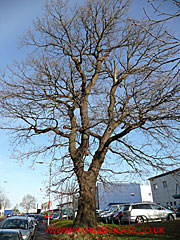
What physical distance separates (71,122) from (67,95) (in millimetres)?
1743

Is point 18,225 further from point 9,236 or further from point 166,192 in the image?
point 166,192

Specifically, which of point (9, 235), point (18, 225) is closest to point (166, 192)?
point (18, 225)

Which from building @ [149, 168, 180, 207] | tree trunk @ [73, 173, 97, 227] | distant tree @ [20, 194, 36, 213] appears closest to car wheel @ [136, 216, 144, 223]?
tree trunk @ [73, 173, 97, 227]

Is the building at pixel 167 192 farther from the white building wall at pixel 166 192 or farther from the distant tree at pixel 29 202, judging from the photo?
the distant tree at pixel 29 202

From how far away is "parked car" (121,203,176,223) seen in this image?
553 inches

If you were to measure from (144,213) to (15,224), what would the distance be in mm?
8297

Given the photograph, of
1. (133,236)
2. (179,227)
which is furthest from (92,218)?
(179,227)

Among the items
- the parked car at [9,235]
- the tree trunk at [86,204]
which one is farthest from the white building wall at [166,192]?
the parked car at [9,235]

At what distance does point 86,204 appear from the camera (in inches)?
414

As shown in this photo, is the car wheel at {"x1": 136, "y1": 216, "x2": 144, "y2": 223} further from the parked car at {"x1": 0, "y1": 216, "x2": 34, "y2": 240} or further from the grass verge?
the parked car at {"x1": 0, "y1": 216, "x2": 34, "y2": 240}

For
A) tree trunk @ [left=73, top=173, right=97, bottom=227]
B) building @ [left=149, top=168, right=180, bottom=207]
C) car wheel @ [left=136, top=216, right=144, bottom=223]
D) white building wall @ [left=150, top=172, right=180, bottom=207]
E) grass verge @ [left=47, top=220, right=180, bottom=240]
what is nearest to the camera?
grass verge @ [left=47, top=220, right=180, bottom=240]

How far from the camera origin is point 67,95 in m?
13.2

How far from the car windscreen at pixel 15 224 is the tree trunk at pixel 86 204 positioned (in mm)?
3240

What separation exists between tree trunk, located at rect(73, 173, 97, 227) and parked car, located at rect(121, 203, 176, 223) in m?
4.64
